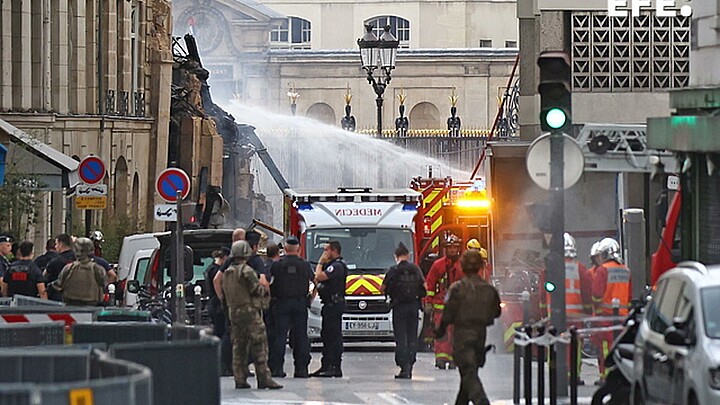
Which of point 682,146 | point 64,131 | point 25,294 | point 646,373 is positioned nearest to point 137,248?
point 25,294

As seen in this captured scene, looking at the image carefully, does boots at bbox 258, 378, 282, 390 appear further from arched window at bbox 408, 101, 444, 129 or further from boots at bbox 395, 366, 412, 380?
arched window at bbox 408, 101, 444, 129

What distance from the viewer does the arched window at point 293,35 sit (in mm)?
126062

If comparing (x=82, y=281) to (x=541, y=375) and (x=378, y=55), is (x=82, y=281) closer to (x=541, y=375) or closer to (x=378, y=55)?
(x=541, y=375)

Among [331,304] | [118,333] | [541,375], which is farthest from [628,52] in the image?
[118,333]

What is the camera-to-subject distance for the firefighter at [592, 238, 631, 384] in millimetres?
21516

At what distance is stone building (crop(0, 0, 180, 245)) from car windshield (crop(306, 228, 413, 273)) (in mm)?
8563

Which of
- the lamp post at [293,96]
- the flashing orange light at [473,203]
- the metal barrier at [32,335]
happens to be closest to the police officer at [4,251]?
the flashing orange light at [473,203]

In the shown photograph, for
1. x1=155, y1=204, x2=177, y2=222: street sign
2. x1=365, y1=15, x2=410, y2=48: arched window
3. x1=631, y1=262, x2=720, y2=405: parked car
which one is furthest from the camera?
x1=365, y1=15, x2=410, y2=48: arched window

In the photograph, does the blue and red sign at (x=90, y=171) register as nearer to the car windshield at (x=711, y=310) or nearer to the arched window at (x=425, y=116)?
the car windshield at (x=711, y=310)

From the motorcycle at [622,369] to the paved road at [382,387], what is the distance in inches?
93.2

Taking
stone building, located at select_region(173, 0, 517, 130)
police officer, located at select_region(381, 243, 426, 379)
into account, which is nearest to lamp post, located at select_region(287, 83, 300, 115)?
stone building, located at select_region(173, 0, 517, 130)

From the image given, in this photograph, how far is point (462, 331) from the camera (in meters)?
17.5

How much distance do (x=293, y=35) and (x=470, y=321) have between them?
109730 millimetres

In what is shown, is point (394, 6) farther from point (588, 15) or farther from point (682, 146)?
point (682, 146)
